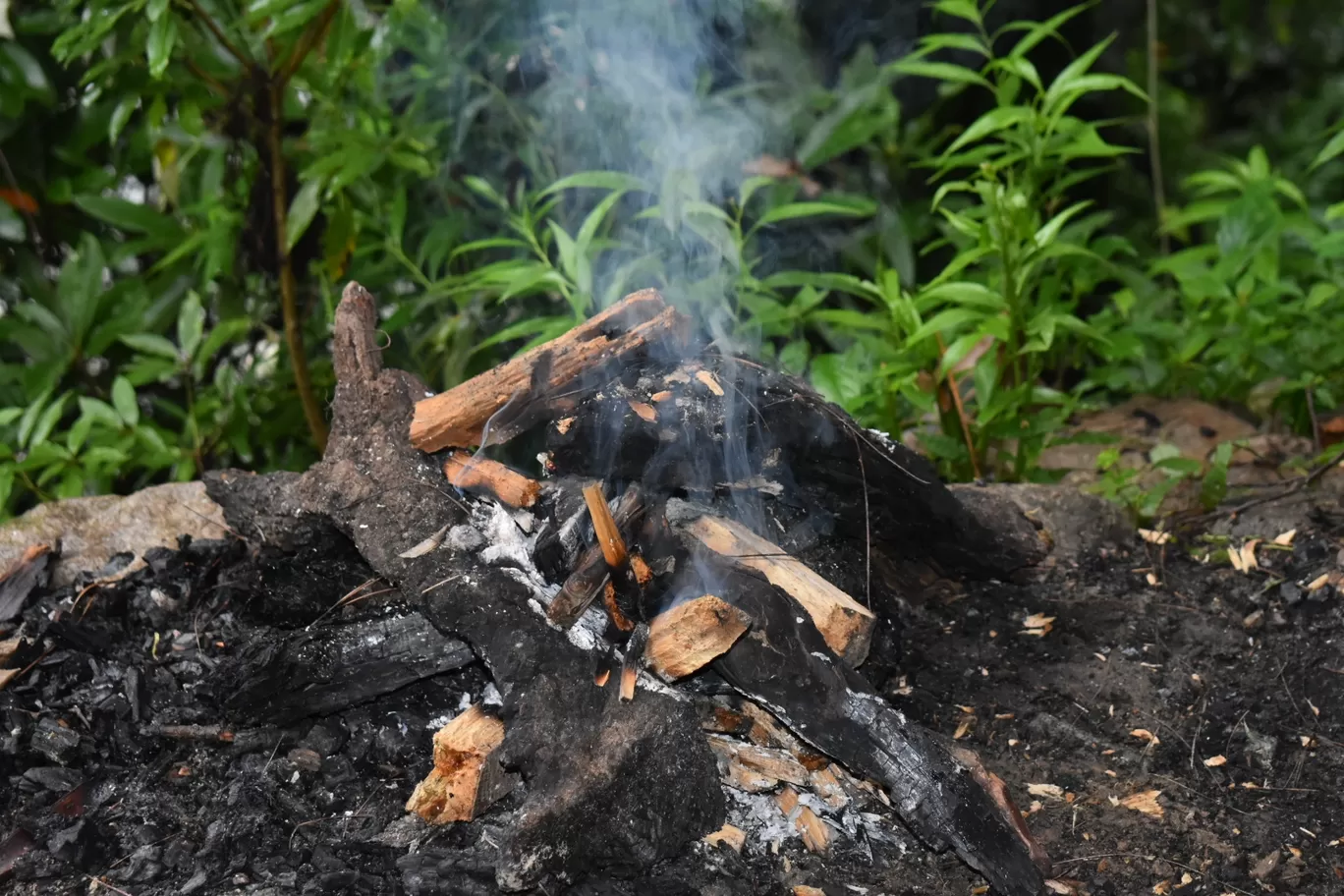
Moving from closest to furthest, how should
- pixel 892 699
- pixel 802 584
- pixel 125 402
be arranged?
pixel 802 584 < pixel 892 699 < pixel 125 402

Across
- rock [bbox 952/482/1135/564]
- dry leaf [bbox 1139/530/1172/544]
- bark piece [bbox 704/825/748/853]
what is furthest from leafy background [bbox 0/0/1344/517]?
bark piece [bbox 704/825/748/853]

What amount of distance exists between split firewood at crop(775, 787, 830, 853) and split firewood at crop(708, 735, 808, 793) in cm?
3

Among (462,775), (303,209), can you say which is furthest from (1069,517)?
(303,209)

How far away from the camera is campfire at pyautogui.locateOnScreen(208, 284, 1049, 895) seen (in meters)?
1.79

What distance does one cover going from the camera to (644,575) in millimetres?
1988

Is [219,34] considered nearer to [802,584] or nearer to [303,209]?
[303,209]

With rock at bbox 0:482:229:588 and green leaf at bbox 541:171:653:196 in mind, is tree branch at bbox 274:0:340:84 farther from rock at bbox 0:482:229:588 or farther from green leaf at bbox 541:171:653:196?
rock at bbox 0:482:229:588

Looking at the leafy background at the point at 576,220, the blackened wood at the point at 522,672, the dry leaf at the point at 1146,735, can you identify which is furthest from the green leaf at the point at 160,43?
the dry leaf at the point at 1146,735

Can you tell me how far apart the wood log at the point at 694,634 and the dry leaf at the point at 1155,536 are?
4.83 ft

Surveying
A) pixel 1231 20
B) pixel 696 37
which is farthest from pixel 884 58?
pixel 1231 20

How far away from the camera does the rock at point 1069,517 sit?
2715 mm

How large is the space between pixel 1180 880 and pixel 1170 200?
4419 millimetres

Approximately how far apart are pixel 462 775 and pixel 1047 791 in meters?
1.13

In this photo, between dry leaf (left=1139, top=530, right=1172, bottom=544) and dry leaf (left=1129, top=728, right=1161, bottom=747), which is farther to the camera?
dry leaf (left=1139, top=530, right=1172, bottom=544)
